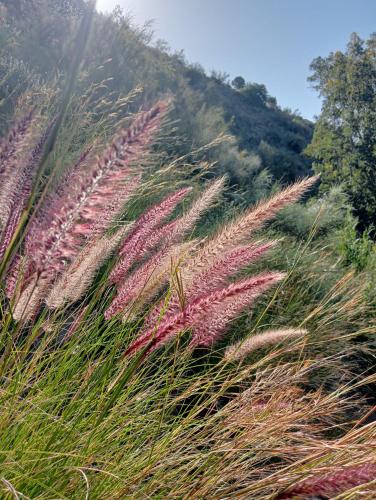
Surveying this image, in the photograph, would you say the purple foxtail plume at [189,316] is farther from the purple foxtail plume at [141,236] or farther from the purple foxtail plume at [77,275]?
the purple foxtail plume at [141,236]

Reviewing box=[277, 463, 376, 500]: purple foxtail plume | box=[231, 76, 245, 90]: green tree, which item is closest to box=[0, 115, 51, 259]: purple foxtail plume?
box=[277, 463, 376, 500]: purple foxtail plume

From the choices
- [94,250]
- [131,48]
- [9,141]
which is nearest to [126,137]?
[9,141]

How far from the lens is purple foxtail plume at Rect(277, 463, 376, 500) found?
1069 millimetres

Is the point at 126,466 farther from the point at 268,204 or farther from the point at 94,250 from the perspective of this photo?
the point at 268,204

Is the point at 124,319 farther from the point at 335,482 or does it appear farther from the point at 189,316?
the point at 335,482

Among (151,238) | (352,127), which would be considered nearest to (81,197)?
(151,238)

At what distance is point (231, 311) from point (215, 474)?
0.44m

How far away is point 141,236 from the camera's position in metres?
1.58

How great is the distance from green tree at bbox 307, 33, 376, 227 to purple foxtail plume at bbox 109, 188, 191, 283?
61.2 ft

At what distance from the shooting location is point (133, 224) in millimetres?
1686

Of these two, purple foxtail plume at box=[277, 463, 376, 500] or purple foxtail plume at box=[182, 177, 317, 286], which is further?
purple foxtail plume at box=[182, 177, 317, 286]

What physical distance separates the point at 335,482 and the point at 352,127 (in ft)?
69.4

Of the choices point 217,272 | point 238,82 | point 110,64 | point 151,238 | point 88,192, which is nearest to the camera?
point 88,192

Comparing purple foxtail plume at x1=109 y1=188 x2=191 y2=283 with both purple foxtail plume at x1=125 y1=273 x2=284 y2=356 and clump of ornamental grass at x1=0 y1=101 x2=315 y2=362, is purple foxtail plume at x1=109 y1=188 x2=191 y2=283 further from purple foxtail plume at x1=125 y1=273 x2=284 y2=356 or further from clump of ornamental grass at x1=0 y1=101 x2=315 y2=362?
purple foxtail plume at x1=125 y1=273 x2=284 y2=356
